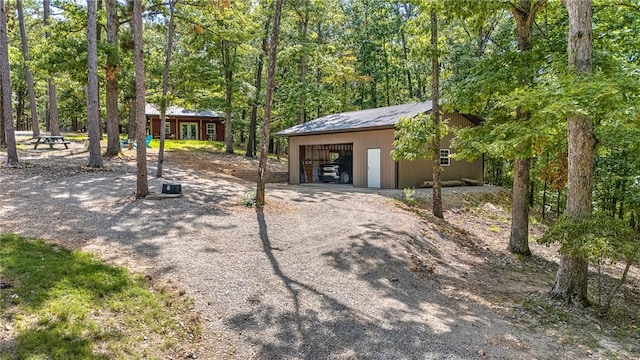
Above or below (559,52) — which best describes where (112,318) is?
below

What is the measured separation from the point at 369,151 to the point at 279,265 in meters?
10.7

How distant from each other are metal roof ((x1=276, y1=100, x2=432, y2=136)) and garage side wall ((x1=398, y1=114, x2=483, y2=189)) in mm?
1549

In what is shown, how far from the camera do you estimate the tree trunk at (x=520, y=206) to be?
9.45m

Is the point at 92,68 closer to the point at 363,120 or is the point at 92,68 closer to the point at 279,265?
the point at 279,265

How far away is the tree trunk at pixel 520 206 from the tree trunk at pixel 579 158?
11.8 feet

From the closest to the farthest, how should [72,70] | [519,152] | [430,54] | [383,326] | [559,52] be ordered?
[383,326] < [519,152] < [559,52] < [430,54] < [72,70]

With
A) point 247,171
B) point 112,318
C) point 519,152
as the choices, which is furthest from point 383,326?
point 247,171

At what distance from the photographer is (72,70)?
46.3 ft

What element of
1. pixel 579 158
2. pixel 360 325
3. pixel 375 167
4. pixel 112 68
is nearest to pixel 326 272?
pixel 360 325

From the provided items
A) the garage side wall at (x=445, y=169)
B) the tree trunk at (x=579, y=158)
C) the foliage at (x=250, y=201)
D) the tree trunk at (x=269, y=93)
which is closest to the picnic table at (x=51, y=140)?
the foliage at (x=250, y=201)

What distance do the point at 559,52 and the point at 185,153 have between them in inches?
753

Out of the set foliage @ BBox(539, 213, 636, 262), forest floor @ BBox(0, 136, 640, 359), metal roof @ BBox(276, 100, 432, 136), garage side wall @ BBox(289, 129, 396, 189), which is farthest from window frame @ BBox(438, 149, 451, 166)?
foliage @ BBox(539, 213, 636, 262)

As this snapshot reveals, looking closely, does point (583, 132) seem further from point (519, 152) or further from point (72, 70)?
point (72, 70)

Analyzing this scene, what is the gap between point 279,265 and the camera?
21.4ft
